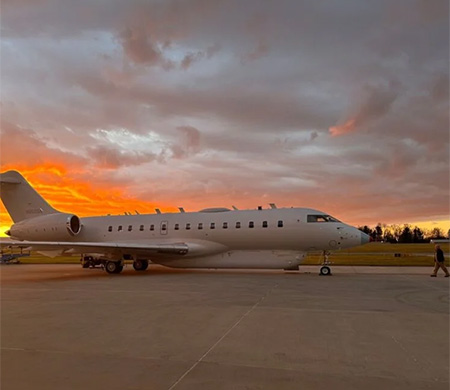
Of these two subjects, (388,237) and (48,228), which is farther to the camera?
(388,237)

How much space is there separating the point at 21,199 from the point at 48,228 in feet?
11.3

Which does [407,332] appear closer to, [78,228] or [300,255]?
[300,255]

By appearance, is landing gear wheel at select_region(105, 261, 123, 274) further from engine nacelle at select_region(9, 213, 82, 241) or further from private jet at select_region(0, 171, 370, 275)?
engine nacelle at select_region(9, 213, 82, 241)

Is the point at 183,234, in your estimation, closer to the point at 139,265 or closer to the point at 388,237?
the point at 139,265

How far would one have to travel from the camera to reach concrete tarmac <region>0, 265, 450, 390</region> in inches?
187

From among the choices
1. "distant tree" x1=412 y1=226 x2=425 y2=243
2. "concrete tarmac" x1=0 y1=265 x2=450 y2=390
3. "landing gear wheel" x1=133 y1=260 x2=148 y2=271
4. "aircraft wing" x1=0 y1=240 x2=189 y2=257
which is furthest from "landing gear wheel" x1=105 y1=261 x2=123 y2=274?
"distant tree" x1=412 y1=226 x2=425 y2=243

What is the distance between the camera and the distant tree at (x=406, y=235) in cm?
13700

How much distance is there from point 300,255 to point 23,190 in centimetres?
1870

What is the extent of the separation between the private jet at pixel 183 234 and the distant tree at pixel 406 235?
13022 centimetres

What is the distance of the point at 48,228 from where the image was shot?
25000mm

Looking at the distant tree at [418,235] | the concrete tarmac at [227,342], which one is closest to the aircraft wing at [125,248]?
the concrete tarmac at [227,342]

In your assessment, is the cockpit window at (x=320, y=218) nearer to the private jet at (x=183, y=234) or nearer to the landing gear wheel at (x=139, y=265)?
the private jet at (x=183, y=234)

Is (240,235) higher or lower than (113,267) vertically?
higher

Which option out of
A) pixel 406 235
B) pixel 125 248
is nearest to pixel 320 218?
pixel 125 248
